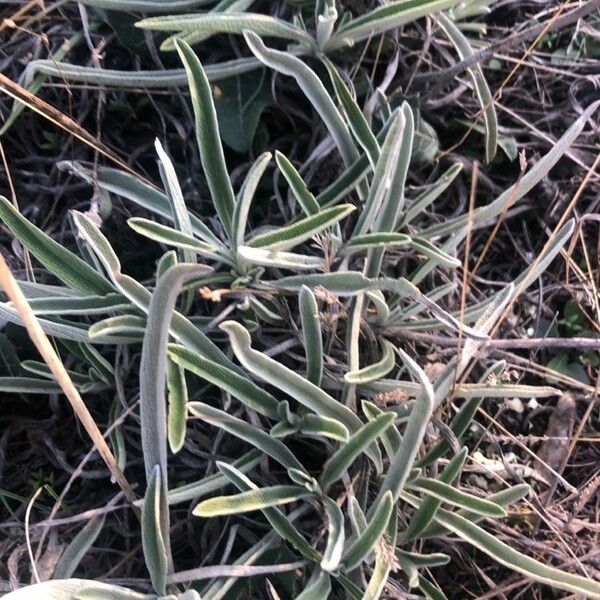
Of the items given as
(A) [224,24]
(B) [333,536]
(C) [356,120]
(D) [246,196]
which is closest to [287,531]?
(B) [333,536]

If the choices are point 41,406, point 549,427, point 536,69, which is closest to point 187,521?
point 41,406

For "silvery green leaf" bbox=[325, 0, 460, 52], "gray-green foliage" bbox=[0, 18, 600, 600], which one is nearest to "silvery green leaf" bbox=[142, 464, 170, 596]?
"gray-green foliage" bbox=[0, 18, 600, 600]

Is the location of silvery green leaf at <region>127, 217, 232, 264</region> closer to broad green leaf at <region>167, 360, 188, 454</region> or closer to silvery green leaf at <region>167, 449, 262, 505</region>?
broad green leaf at <region>167, 360, 188, 454</region>

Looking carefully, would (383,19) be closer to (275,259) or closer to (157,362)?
(275,259)

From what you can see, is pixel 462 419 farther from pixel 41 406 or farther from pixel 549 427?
pixel 41 406

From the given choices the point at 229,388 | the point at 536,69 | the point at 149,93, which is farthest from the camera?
the point at 536,69
